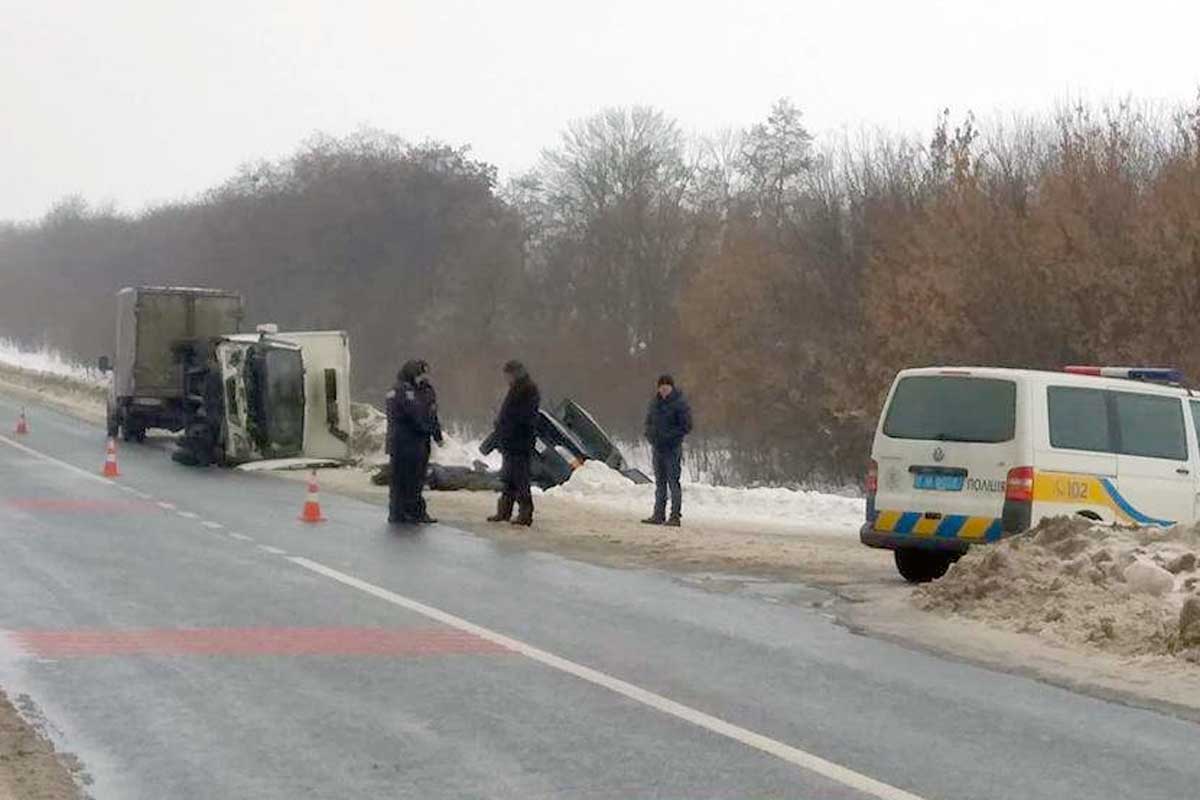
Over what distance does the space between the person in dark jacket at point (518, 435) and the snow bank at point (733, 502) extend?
3.04m

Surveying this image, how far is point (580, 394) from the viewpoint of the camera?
57.7 metres

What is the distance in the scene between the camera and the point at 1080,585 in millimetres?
13094

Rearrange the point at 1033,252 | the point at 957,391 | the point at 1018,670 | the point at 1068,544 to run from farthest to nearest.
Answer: the point at 1033,252, the point at 957,391, the point at 1068,544, the point at 1018,670

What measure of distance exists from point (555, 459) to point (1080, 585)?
48.9 feet

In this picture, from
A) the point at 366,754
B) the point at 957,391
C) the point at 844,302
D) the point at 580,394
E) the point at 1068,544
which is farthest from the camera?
the point at 580,394

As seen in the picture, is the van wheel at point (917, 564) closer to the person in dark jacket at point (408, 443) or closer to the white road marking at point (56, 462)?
the person in dark jacket at point (408, 443)

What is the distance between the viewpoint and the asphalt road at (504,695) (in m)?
7.56

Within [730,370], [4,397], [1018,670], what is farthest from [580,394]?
[1018,670]

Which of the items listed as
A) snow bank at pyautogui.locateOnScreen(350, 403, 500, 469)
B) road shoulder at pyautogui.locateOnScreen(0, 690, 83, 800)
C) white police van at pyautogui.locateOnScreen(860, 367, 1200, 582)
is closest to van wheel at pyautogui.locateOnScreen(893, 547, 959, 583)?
white police van at pyautogui.locateOnScreen(860, 367, 1200, 582)

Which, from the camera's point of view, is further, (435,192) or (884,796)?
(435,192)

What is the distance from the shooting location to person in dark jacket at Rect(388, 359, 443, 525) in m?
20.6

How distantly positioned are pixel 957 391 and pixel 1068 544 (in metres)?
1.94

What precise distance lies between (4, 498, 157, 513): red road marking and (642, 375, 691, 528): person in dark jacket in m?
5.92

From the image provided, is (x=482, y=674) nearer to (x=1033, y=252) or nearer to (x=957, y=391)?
(x=957, y=391)
